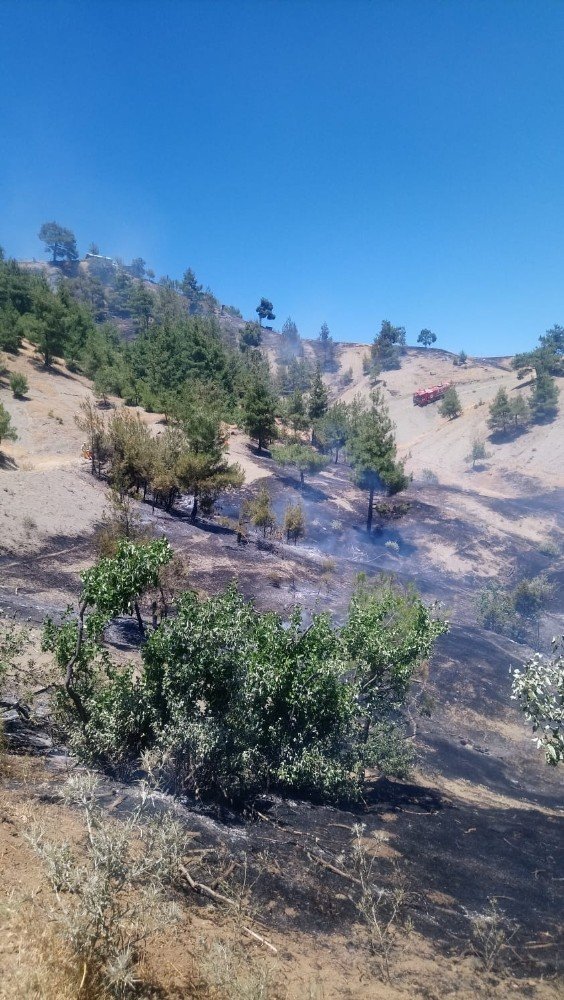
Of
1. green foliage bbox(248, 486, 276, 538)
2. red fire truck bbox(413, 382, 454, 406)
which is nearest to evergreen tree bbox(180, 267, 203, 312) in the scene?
red fire truck bbox(413, 382, 454, 406)

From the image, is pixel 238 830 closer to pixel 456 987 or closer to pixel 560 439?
pixel 456 987

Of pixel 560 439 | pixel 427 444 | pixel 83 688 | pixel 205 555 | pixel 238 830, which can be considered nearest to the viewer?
pixel 238 830

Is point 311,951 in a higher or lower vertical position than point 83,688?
→ lower

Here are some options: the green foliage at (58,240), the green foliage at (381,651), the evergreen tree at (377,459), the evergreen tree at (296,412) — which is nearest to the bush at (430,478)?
the evergreen tree at (296,412)

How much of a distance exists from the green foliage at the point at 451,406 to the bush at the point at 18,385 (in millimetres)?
44212

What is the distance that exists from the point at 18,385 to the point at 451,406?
4480 cm

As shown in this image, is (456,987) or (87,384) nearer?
(456,987)

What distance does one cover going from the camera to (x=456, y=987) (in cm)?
452

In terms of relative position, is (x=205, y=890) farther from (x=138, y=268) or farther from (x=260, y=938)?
(x=138, y=268)

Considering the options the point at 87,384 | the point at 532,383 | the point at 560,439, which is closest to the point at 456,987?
the point at 87,384

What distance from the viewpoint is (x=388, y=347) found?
89500 millimetres

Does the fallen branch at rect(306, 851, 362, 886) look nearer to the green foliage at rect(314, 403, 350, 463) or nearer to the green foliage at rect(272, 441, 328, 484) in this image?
the green foliage at rect(272, 441, 328, 484)

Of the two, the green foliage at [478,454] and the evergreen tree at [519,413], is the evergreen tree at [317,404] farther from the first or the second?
the evergreen tree at [519,413]

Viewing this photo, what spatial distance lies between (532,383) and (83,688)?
205 feet
